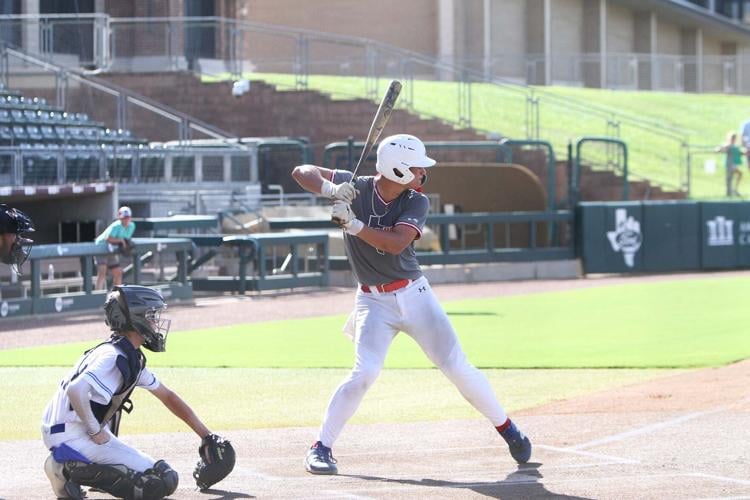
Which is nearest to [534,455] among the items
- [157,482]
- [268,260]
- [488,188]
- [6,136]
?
[157,482]

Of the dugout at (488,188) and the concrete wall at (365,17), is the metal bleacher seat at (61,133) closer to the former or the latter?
the dugout at (488,188)

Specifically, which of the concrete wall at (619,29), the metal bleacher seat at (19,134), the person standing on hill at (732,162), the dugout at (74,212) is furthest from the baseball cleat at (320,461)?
the concrete wall at (619,29)

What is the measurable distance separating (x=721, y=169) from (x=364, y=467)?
2679 centimetres

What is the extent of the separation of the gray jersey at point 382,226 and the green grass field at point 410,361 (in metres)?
2.10

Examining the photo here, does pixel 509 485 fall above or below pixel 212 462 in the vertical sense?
below

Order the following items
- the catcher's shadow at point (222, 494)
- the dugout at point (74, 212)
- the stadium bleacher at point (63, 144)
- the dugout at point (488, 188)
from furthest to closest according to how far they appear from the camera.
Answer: the dugout at point (488, 188) → the dugout at point (74, 212) → the stadium bleacher at point (63, 144) → the catcher's shadow at point (222, 494)

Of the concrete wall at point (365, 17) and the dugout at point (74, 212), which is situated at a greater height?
the concrete wall at point (365, 17)

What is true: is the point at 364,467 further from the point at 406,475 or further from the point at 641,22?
the point at 641,22

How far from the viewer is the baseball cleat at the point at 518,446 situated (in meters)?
7.79

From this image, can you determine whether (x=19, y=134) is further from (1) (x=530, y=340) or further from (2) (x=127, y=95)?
(1) (x=530, y=340)

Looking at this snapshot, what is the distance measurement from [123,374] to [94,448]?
39 cm

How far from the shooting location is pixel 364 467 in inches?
307

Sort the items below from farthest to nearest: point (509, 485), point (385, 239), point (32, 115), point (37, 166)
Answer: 1. point (32, 115)
2. point (37, 166)
3. point (385, 239)
4. point (509, 485)

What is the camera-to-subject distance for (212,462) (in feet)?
22.9
